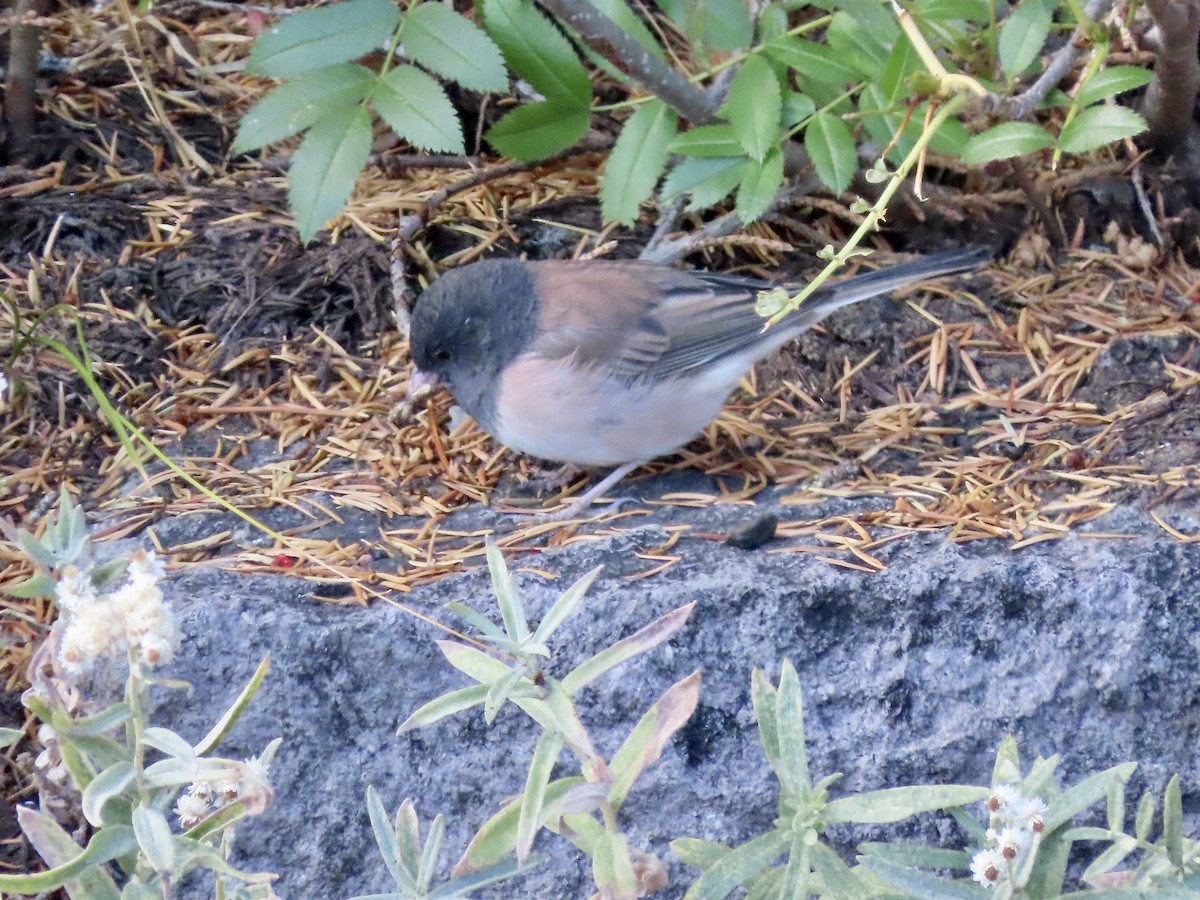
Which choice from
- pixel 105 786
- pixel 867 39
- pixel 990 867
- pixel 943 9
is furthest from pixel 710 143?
pixel 105 786

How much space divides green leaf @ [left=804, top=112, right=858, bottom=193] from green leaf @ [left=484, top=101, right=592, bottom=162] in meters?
0.60

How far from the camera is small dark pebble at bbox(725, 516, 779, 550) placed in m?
2.25

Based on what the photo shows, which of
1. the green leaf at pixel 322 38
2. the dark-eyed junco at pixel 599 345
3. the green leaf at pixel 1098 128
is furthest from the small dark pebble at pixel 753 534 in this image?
the green leaf at pixel 322 38

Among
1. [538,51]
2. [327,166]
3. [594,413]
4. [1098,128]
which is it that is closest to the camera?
[1098,128]

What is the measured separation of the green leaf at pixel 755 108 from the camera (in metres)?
2.72

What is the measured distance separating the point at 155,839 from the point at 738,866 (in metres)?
0.65

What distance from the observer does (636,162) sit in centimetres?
287

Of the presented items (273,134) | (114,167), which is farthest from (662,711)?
(114,167)

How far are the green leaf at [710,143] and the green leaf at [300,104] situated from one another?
0.72 metres

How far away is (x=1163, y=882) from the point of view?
55.4 inches

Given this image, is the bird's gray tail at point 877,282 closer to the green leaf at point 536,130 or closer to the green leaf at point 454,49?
the green leaf at point 536,130

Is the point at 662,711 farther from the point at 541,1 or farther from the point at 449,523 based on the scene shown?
the point at 541,1

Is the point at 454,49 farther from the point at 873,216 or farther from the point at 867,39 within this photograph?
the point at 873,216

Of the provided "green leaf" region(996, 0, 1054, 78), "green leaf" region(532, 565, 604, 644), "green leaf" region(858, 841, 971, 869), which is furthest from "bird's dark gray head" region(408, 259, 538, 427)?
"green leaf" region(858, 841, 971, 869)
